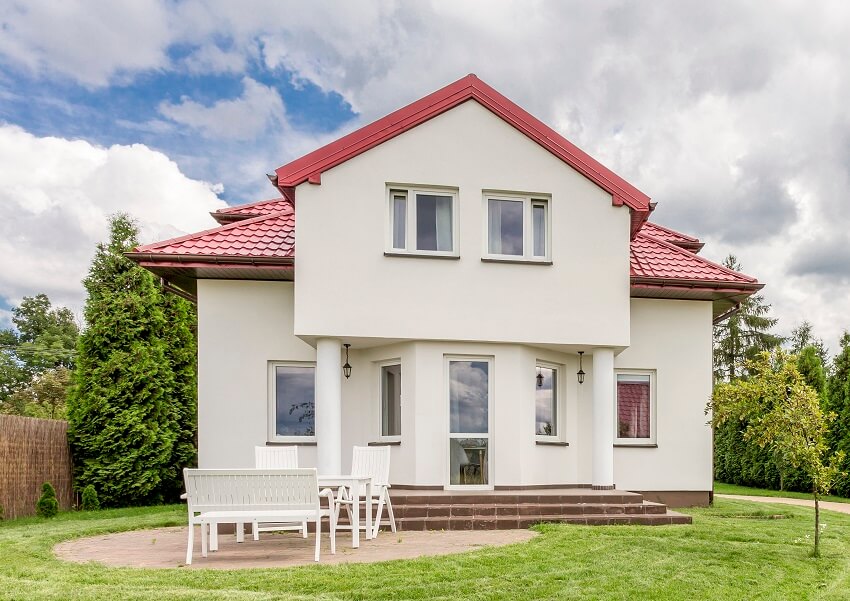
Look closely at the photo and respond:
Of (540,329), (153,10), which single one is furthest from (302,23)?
(540,329)

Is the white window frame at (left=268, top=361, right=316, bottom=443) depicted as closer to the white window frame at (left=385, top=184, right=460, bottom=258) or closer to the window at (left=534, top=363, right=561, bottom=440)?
the white window frame at (left=385, top=184, right=460, bottom=258)

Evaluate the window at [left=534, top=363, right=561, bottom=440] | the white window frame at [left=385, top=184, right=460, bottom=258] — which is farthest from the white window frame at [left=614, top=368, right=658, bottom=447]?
the white window frame at [left=385, top=184, right=460, bottom=258]

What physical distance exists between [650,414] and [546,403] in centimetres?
244

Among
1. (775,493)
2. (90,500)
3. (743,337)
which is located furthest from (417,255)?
(743,337)

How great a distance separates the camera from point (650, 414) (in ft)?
48.2

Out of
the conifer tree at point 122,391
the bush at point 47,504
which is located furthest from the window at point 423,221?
the bush at point 47,504

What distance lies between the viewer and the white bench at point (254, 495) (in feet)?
27.0

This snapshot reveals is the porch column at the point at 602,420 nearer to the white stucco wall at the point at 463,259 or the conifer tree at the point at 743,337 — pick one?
the white stucco wall at the point at 463,259

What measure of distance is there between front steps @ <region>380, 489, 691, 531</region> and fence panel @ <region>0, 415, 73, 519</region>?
23.8 feet

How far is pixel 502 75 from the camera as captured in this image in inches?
599

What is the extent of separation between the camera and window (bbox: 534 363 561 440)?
44.3ft

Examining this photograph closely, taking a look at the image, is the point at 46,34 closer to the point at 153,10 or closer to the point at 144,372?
the point at 153,10

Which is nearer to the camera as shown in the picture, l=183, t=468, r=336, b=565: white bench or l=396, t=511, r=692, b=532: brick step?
l=183, t=468, r=336, b=565: white bench

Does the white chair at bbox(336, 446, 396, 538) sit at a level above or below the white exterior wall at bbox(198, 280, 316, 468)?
below
